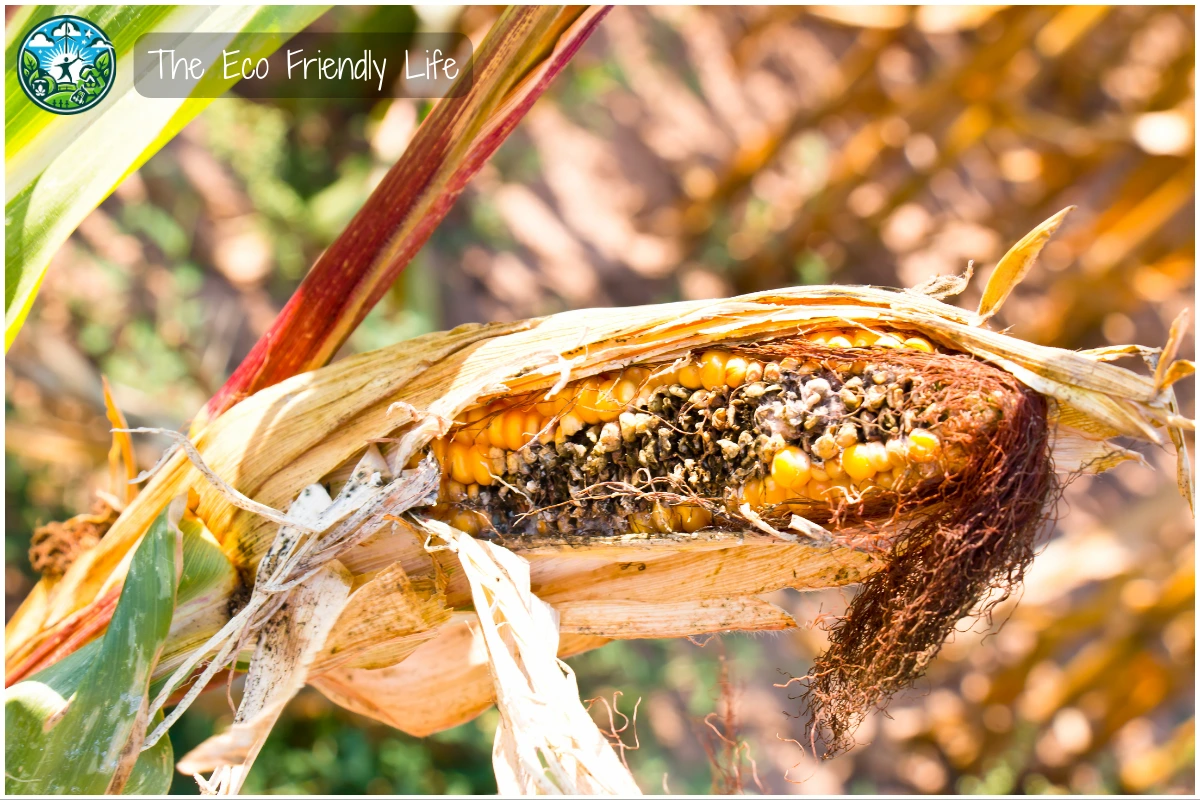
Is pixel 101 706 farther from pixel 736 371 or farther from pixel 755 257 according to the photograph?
pixel 755 257

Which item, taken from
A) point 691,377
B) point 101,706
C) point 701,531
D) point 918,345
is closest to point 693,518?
point 701,531

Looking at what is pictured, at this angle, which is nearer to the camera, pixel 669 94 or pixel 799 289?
pixel 799 289

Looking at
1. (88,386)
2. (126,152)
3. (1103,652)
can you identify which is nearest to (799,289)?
(126,152)

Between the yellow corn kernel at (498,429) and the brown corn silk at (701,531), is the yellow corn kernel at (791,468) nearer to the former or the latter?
the brown corn silk at (701,531)

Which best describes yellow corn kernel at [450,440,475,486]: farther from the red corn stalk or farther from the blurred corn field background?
the blurred corn field background

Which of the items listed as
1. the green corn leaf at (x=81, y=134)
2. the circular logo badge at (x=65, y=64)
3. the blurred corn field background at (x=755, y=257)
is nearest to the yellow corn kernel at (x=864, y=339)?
the green corn leaf at (x=81, y=134)

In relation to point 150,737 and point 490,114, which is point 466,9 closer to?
point 490,114
